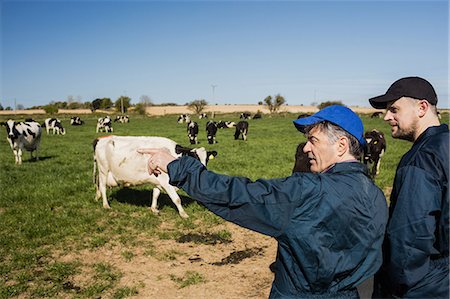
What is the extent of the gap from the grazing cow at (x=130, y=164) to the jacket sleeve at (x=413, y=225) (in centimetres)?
665

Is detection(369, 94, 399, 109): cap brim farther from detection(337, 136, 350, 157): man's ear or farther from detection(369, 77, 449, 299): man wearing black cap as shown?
detection(337, 136, 350, 157): man's ear

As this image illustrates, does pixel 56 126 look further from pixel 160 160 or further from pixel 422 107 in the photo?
pixel 422 107

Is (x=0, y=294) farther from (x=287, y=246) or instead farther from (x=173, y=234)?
(x=287, y=246)

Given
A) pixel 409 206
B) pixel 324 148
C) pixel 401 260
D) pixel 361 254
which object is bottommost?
pixel 401 260

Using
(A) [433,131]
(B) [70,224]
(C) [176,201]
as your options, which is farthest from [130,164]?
(A) [433,131]

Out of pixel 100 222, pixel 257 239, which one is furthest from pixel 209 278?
pixel 100 222

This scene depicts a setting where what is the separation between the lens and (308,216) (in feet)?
5.85

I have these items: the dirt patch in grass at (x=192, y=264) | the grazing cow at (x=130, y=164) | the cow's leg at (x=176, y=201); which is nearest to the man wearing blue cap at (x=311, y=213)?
the dirt patch in grass at (x=192, y=264)

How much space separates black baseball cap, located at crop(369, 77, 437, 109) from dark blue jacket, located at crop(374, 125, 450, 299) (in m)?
0.39

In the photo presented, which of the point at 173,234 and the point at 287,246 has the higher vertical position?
the point at 287,246

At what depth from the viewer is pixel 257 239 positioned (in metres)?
7.30

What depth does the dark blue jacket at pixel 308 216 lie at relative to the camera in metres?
1.75

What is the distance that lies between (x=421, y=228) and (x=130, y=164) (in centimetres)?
766

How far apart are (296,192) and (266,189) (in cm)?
15
